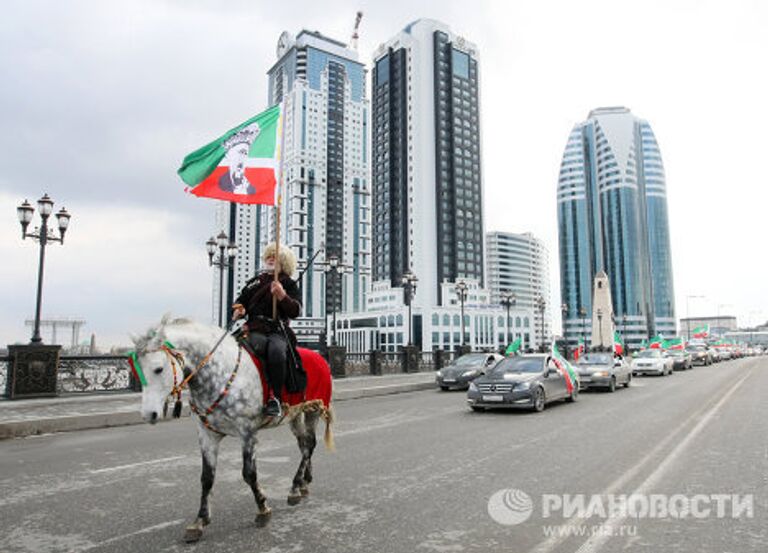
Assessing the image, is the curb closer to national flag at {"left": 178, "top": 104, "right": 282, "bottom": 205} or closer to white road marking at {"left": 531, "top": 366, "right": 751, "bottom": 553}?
national flag at {"left": 178, "top": 104, "right": 282, "bottom": 205}

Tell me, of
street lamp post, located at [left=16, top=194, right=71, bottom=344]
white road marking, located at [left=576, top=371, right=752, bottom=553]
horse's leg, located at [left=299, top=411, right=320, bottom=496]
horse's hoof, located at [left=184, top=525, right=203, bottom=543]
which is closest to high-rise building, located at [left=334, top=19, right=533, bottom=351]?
street lamp post, located at [left=16, top=194, right=71, bottom=344]

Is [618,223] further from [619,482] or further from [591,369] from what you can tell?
[619,482]

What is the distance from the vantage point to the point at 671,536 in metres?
4.34

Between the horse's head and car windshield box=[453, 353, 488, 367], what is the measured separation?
19.5m

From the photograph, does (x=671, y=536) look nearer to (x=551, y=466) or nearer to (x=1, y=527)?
(x=551, y=466)

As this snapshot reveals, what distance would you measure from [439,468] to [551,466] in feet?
4.96

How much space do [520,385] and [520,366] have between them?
4.92 feet

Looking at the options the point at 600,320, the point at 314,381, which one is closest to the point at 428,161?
the point at 600,320

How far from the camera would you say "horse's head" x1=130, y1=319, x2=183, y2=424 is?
411cm

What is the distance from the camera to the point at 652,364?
102ft

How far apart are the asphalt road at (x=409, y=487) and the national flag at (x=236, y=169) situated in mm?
3608

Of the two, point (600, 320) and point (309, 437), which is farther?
point (600, 320)

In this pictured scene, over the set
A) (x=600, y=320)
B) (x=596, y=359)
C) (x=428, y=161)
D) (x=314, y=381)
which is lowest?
(x=596, y=359)

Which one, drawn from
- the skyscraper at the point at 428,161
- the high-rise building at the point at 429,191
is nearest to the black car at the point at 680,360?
the high-rise building at the point at 429,191
